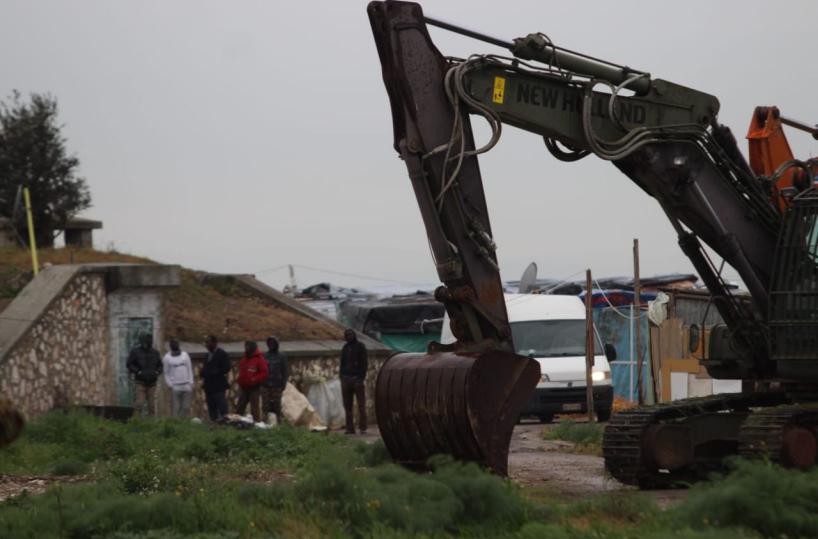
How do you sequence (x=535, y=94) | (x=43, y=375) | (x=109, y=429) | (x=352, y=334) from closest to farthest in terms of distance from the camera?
(x=535, y=94) → (x=109, y=429) → (x=43, y=375) → (x=352, y=334)

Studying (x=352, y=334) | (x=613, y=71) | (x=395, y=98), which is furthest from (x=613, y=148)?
(x=352, y=334)

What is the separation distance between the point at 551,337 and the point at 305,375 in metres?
5.62

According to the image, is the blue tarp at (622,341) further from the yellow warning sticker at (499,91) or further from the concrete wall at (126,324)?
the yellow warning sticker at (499,91)

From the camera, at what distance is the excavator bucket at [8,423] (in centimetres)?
1002

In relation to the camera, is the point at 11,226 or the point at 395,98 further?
the point at 11,226

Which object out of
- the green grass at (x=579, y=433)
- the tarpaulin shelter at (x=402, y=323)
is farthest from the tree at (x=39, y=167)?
the green grass at (x=579, y=433)

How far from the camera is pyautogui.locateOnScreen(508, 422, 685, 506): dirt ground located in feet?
53.1

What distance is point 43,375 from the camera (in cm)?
2883

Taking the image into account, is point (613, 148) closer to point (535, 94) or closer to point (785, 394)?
point (535, 94)

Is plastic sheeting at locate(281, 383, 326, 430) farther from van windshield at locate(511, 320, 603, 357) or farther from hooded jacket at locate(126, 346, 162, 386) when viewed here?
van windshield at locate(511, 320, 603, 357)

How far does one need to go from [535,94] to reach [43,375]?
15.7 m

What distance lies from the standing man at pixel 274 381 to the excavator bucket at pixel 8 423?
20596mm

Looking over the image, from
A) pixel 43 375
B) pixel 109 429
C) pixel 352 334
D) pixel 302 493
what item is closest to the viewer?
pixel 302 493

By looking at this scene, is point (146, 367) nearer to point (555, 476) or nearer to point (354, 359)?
point (354, 359)
